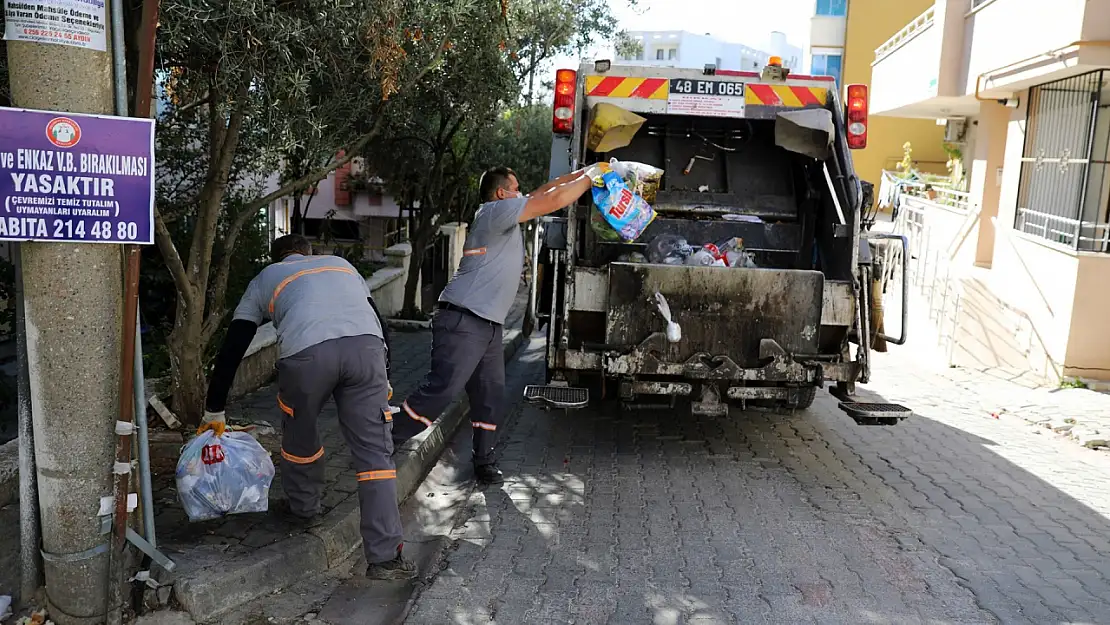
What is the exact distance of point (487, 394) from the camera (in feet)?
17.3

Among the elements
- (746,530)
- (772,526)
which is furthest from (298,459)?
(772,526)

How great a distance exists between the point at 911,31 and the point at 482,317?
45.9ft

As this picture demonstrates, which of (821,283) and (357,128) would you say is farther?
(357,128)

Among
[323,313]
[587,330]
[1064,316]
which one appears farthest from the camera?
[1064,316]

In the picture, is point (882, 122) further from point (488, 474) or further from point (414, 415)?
point (414, 415)

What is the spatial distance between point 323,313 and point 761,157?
4066 millimetres

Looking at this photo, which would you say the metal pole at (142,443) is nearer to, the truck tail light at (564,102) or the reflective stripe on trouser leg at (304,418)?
the reflective stripe on trouser leg at (304,418)

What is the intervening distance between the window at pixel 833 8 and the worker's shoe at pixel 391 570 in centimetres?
2697

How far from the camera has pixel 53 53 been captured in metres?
2.96

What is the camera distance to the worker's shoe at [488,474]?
17.4ft

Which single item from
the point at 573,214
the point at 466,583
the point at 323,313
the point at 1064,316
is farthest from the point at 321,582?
the point at 1064,316

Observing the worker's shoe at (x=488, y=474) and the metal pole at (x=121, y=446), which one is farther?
the worker's shoe at (x=488, y=474)

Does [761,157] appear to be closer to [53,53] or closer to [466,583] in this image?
[466,583]

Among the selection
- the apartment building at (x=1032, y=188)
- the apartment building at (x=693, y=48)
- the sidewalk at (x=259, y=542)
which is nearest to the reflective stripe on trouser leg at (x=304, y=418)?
the sidewalk at (x=259, y=542)
